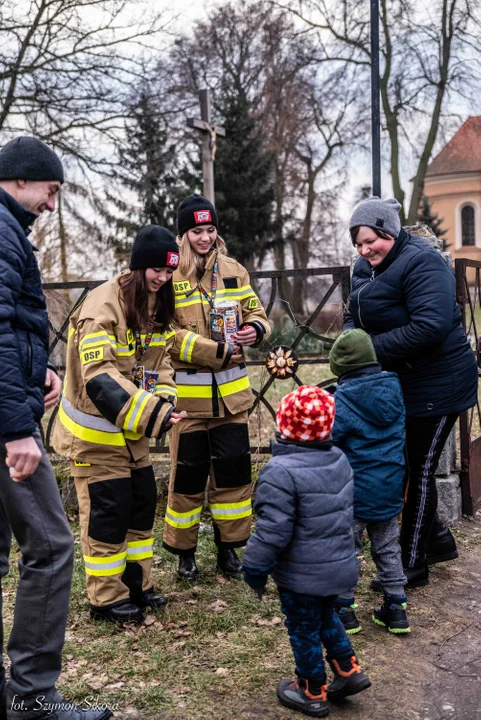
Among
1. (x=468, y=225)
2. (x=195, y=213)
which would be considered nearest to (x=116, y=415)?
(x=195, y=213)

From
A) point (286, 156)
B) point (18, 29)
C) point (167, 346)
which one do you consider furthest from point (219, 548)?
point (286, 156)

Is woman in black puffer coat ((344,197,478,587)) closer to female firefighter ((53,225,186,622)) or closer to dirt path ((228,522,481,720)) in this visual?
dirt path ((228,522,481,720))

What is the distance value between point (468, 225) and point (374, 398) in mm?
41380

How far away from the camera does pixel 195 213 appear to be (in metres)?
4.08

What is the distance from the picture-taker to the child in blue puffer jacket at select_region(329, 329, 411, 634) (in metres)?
3.33

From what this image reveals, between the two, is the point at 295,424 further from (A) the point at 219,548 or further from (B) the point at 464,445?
(B) the point at 464,445

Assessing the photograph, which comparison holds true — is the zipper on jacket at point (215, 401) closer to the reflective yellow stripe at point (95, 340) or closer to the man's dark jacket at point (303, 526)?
the reflective yellow stripe at point (95, 340)

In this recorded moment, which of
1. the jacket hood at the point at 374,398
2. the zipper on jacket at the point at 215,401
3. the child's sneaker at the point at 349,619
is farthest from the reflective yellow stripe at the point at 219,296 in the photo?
the child's sneaker at the point at 349,619

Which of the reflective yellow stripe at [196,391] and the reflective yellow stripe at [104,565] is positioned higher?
the reflective yellow stripe at [196,391]

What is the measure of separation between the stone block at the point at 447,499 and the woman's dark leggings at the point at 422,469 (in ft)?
3.34

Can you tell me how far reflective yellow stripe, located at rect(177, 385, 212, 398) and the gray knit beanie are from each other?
116 cm

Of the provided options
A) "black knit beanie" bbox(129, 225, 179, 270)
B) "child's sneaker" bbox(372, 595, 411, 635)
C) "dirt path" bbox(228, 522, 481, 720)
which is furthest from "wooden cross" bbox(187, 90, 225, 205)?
"child's sneaker" bbox(372, 595, 411, 635)

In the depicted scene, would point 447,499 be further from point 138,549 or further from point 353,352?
point 138,549

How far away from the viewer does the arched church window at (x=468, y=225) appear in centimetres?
4203
